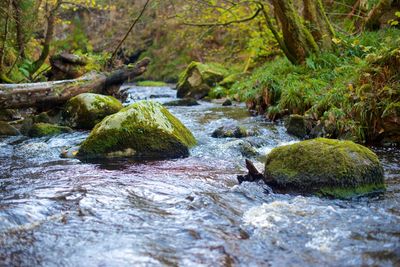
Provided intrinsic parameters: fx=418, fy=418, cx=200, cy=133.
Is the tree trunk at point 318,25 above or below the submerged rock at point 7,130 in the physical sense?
above

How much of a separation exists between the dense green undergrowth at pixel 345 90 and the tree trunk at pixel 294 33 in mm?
305

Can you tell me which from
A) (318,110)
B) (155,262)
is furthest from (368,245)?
(318,110)

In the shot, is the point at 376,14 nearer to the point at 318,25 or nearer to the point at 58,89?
the point at 318,25

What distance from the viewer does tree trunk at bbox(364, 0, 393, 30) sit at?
10.7 metres

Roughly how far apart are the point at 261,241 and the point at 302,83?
7002 millimetres

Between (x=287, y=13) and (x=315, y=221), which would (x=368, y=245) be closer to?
(x=315, y=221)

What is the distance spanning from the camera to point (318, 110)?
788 cm

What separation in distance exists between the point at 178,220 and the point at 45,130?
5.48m

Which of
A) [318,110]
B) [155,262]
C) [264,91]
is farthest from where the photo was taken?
[264,91]

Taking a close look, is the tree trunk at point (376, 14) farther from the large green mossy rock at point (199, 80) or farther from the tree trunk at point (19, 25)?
the tree trunk at point (19, 25)

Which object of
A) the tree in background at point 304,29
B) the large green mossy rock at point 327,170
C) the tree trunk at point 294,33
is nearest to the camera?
the large green mossy rock at point 327,170

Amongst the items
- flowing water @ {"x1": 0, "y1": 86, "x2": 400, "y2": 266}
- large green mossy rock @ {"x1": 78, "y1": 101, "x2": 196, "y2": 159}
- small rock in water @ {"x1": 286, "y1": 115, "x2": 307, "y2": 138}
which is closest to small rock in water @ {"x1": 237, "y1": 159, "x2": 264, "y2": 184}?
flowing water @ {"x1": 0, "y1": 86, "x2": 400, "y2": 266}

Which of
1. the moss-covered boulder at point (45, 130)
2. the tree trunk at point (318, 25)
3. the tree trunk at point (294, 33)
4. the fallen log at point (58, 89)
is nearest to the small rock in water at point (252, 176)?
Answer: the moss-covered boulder at point (45, 130)

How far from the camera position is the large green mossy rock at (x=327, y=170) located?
169 inches
